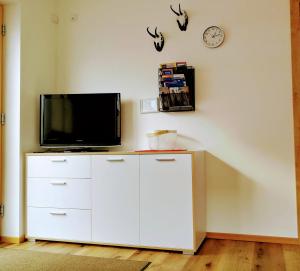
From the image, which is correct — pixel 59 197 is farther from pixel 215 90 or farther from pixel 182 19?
pixel 182 19

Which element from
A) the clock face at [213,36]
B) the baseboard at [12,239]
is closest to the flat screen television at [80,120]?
the baseboard at [12,239]

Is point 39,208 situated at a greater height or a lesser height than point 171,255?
greater

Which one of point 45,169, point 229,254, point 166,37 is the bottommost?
point 229,254

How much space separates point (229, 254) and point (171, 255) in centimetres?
45

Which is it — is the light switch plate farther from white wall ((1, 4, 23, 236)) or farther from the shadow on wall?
white wall ((1, 4, 23, 236))

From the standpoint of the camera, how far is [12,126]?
2998 mm

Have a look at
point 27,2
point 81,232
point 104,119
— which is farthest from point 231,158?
point 27,2

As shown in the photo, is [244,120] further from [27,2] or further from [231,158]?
[27,2]

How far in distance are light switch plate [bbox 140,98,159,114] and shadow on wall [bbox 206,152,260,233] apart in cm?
67

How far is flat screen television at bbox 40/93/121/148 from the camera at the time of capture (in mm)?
3107

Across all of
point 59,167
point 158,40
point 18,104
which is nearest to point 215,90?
point 158,40

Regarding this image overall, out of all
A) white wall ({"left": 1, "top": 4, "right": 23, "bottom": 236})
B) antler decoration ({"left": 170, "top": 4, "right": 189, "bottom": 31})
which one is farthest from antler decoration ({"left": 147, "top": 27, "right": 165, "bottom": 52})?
white wall ({"left": 1, "top": 4, "right": 23, "bottom": 236})

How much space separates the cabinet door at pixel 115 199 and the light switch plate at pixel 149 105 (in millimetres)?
666

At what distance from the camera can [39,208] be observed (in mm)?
2934
